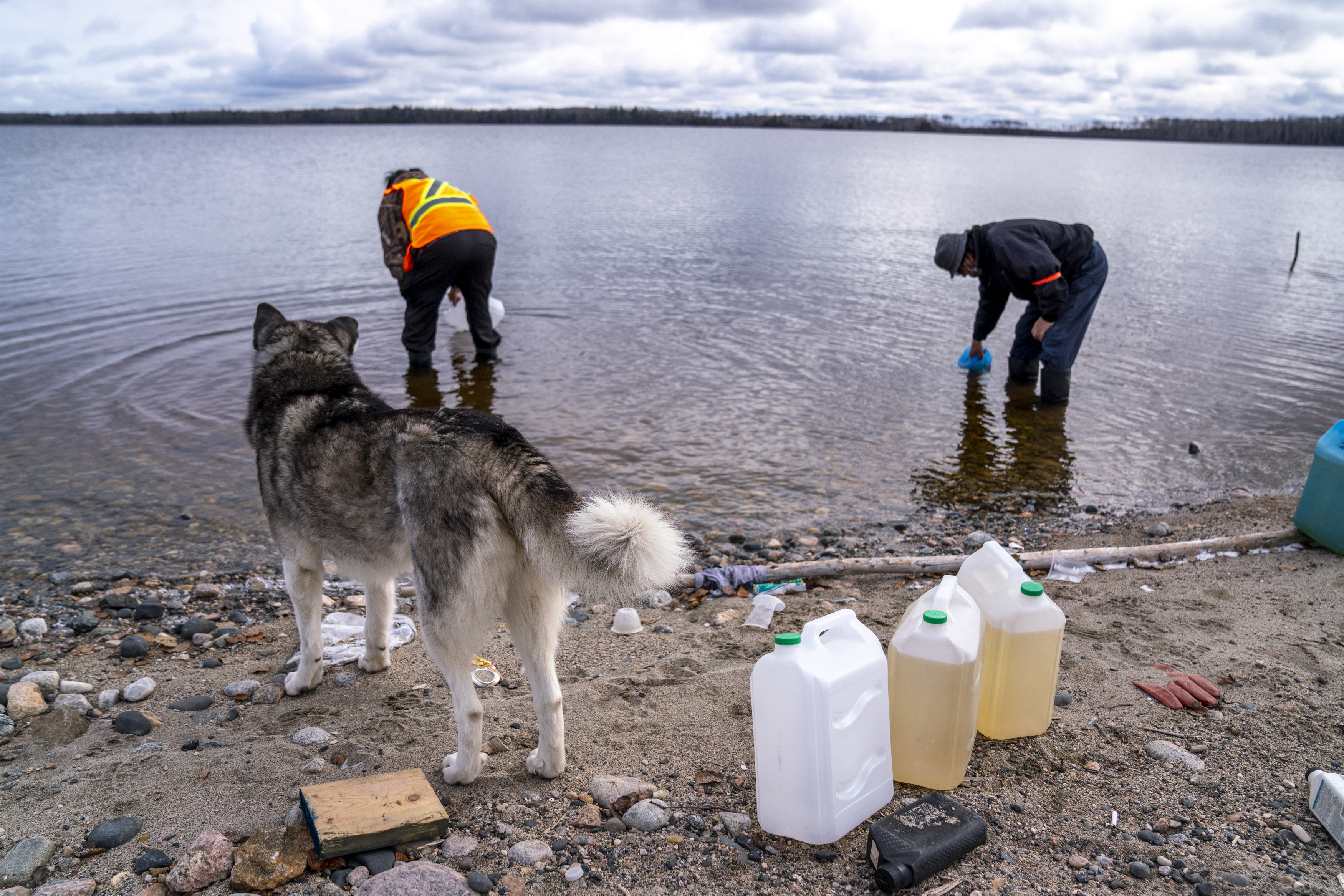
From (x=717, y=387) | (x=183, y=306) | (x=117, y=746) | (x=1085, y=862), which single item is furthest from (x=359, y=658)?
(x=183, y=306)

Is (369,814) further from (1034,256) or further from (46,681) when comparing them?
(1034,256)

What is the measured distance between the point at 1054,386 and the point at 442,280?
7.66m

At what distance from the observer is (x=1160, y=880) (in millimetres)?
2689

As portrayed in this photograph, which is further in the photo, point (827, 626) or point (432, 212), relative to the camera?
point (432, 212)

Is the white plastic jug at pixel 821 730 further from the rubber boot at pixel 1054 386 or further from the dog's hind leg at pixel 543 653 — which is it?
the rubber boot at pixel 1054 386

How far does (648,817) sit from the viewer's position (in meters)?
3.12

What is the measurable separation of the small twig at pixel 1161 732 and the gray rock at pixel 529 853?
268 cm

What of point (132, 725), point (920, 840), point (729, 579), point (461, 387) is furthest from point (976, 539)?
point (461, 387)

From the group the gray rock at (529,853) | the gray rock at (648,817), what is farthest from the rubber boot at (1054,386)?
the gray rock at (529,853)

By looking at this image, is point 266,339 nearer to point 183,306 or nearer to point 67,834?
point 67,834

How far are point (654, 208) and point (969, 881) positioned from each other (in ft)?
92.6

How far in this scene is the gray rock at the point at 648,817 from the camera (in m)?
3.09

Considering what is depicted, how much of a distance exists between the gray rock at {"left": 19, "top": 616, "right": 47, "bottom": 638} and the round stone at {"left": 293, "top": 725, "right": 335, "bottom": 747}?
2277mm

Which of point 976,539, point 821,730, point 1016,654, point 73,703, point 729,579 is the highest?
point 821,730
